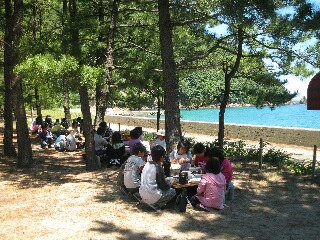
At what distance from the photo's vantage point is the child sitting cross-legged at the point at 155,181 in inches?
264

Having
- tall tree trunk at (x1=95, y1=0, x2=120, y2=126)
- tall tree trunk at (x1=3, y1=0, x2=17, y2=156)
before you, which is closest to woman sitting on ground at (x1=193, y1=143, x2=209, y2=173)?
tall tree trunk at (x1=95, y1=0, x2=120, y2=126)

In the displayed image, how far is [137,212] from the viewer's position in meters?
7.07

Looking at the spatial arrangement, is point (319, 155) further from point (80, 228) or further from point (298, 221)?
point (80, 228)

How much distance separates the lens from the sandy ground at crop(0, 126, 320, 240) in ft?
20.0

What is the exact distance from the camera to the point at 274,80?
42.2ft

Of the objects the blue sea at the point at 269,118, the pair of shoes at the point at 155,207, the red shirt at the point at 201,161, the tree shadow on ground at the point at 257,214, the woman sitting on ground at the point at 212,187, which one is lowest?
the blue sea at the point at 269,118

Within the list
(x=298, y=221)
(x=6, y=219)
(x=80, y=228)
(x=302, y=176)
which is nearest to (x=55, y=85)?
(x=6, y=219)

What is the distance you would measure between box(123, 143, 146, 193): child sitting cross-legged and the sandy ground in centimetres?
47

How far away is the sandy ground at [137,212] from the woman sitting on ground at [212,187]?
0.68 ft

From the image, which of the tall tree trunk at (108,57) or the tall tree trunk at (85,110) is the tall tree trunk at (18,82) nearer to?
the tall tree trunk at (85,110)

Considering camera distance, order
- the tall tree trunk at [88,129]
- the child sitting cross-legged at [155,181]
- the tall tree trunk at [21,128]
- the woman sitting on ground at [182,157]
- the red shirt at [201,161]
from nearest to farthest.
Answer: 1. the child sitting cross-legged at [155,181]
2. the woman sitting on ground at [182,157]
3. the red shirt at [201,161]
4. the tall tree trunk at [88,129]
5. the tall tree trunk at [21,128]

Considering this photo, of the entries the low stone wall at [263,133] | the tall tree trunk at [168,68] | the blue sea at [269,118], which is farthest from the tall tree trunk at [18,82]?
the blue sea at [269,118]

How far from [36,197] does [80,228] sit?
95.9 inches

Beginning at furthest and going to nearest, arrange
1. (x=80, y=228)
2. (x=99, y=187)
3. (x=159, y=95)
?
(x=159, y=95) → (x=99, y=187) → (x=80, y=228)
